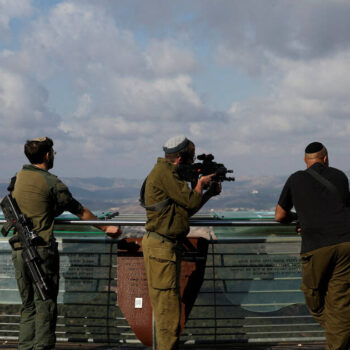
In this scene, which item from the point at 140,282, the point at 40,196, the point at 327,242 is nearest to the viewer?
the point at 327,242

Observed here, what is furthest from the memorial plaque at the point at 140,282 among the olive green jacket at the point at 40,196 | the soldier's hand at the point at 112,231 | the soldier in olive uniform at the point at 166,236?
the olive green jacket at the point at 40,196

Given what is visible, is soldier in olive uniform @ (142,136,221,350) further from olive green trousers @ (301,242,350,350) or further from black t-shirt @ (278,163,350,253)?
olive green trousers @ (301,242,350,350)

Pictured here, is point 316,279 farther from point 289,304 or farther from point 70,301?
point 70,301

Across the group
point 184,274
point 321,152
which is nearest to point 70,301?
point 184,274

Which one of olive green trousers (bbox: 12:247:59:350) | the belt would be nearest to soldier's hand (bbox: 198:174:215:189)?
the belt

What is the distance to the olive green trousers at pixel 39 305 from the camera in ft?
13.2

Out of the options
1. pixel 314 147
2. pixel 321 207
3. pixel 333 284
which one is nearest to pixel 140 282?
pixel 333 284

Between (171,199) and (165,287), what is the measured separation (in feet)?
2.61

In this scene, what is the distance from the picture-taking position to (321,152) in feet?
13.5

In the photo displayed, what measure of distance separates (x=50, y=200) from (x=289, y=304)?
288cm

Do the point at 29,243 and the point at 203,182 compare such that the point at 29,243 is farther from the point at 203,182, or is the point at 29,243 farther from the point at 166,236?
the point at 203,182

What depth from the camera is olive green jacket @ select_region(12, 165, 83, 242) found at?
4.05 m

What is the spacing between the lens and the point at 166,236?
3.98 metres

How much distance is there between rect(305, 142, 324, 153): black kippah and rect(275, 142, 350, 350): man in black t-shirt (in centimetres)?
15
